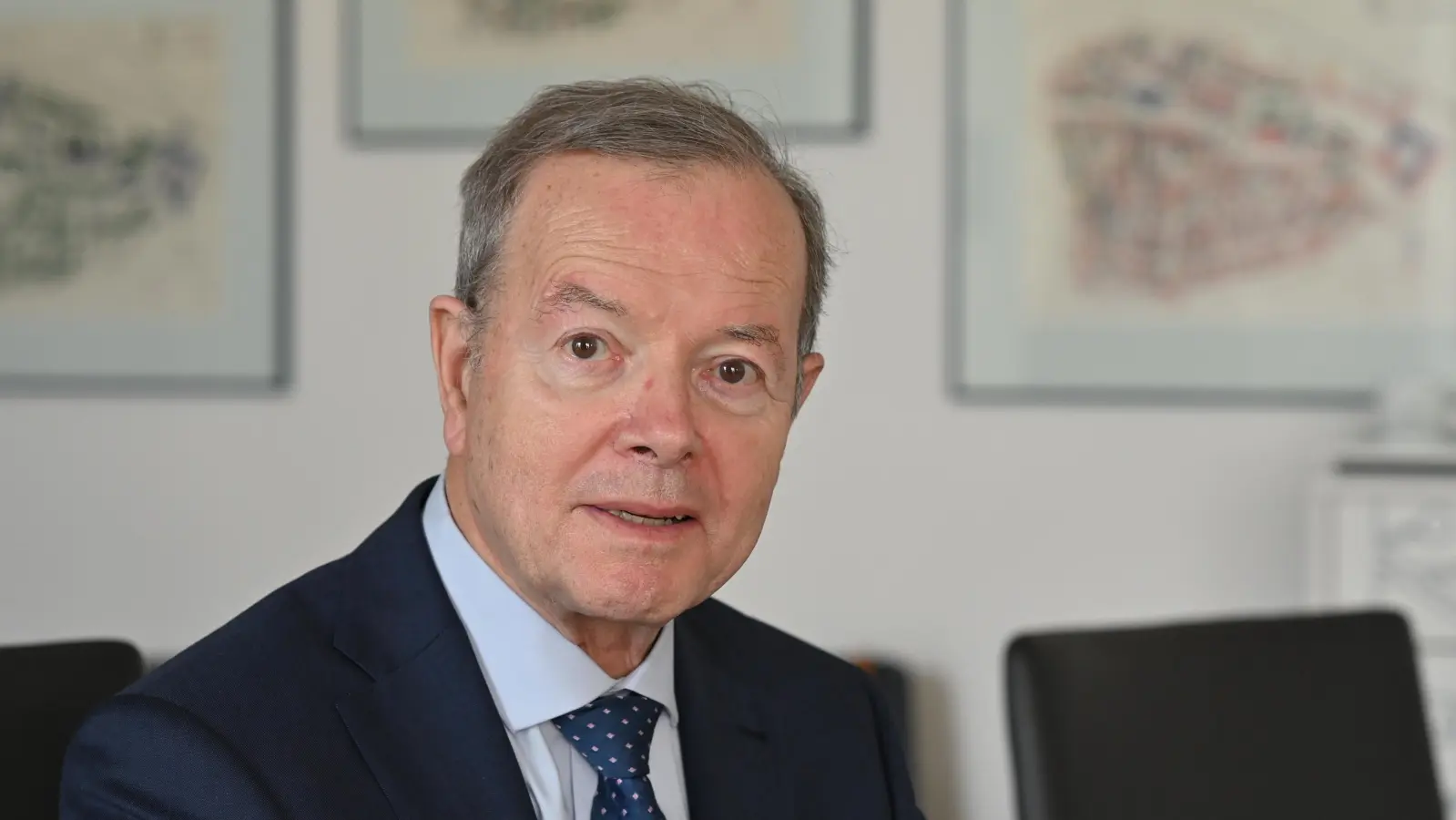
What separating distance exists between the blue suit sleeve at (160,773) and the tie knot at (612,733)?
0.94 ft

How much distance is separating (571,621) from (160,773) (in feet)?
1.27

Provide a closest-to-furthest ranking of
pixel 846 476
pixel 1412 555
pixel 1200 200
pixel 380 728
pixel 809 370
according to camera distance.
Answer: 1. pixel 380 728
2. pixel 809 370
3. pixel 1412 555
4. pixel 1200 200
5. pixel 846 476

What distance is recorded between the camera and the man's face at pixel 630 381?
139 centimetres

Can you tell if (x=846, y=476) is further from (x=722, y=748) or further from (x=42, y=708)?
(x=42, y=708)

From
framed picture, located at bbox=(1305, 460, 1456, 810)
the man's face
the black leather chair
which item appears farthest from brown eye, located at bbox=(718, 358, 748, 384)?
framed picture, located at bbox=(1305, 460, 1456, 810)

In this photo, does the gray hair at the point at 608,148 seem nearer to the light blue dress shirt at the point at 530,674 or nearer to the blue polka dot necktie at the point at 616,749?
the light blue dress shirt at the point at 530,674

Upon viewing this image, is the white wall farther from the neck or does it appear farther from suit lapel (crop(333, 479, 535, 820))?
suit lapel (crop(333, 479, 535, 820))

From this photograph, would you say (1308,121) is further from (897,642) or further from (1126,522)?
(897,642)

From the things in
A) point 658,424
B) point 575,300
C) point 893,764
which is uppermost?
point 575,300

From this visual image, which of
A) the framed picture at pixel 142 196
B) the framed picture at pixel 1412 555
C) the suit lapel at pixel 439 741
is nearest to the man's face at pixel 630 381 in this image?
the suit lapel at pixel 439 741

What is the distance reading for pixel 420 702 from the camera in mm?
1432

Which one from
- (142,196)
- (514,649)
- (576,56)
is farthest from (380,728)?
(142,196)

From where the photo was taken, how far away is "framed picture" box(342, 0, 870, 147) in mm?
3670

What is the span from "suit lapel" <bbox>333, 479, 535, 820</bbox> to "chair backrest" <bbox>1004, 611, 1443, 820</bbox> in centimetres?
67
